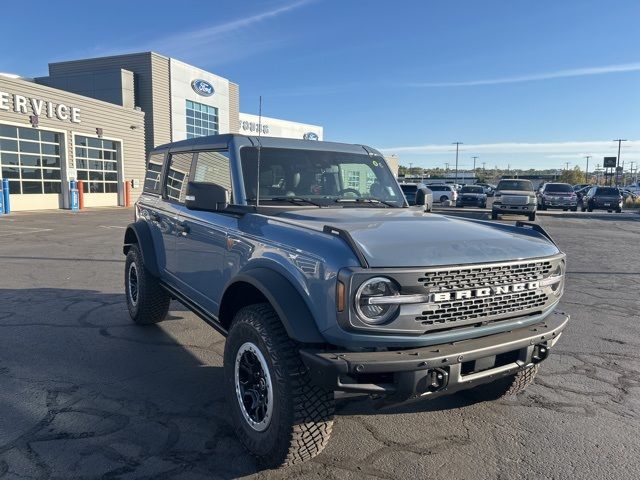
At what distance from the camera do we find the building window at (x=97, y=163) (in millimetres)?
25219

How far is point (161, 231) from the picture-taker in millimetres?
5094

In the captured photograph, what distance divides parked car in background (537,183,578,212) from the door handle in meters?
29.2

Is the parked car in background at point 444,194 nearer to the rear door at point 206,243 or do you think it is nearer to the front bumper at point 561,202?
the front bumper at point 561,202

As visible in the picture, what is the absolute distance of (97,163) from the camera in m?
26.5

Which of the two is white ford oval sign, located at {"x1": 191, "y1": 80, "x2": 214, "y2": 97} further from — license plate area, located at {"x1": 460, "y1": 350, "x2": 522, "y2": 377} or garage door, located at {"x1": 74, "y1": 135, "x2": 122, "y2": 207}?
license plate area, located at {"x1": 460, "y1": 350, "x2": 522, "y2": 377}

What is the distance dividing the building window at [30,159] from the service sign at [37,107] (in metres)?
0.80

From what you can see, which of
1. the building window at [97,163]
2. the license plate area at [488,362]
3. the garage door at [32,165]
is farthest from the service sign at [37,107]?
the license plate area at [488,362]

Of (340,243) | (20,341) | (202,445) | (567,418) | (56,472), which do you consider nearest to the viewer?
(340,243)

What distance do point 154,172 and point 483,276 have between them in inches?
164

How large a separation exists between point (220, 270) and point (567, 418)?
9.03 ft

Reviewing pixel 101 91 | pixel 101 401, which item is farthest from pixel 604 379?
pixel 101 91

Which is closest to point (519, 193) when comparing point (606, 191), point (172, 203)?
point (606, 191)

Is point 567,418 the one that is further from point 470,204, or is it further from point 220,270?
point 470,204

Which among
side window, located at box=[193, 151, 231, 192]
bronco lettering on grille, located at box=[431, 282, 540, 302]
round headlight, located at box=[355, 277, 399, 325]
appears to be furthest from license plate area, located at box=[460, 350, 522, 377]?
side window, located at box=[193, 151, 231, 192]
